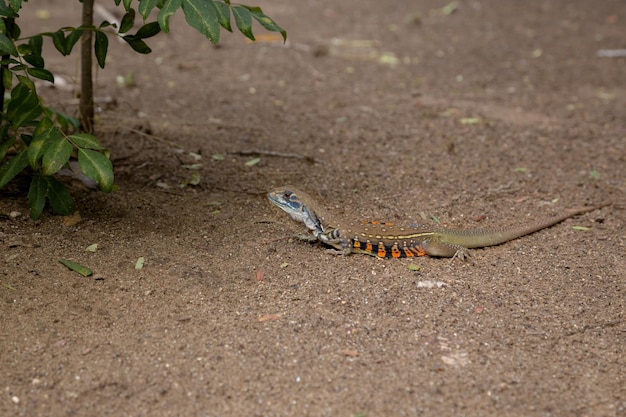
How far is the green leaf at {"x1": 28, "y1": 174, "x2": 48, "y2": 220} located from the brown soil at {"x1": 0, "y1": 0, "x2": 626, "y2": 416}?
0.78 feet

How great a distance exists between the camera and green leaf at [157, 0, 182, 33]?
13.1ft

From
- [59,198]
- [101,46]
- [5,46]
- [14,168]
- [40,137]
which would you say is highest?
[5,46]

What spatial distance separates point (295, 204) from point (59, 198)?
65.9 inches

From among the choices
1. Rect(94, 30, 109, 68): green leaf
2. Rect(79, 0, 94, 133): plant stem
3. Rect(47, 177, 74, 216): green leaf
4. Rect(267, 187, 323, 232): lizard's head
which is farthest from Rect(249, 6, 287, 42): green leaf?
Rect(47, 177, 74, 216): green leaf

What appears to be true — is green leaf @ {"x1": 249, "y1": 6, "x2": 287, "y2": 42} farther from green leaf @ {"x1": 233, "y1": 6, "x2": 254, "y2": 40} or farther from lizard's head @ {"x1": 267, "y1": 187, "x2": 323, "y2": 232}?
lizard's head @ {"x1": 267, "y1": 187, "x2": 323, "y2": 232}

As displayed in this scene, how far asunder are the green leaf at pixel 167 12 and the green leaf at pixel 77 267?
1641 millimetres

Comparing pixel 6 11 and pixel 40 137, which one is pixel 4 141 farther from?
pixel 6 11

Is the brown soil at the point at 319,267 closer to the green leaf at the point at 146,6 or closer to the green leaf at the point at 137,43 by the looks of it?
the green leaf at the point at 137,43

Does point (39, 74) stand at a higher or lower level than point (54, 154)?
higher

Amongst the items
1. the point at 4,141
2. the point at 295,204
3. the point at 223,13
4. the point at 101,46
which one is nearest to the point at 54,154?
the point at 4,141

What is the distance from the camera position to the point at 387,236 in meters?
4.99

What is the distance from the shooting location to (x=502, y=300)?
14.9 feet

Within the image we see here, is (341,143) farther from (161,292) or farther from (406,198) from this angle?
(161,292)

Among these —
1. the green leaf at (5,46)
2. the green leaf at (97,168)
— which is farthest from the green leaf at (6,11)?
the green leaf at (97,168)
